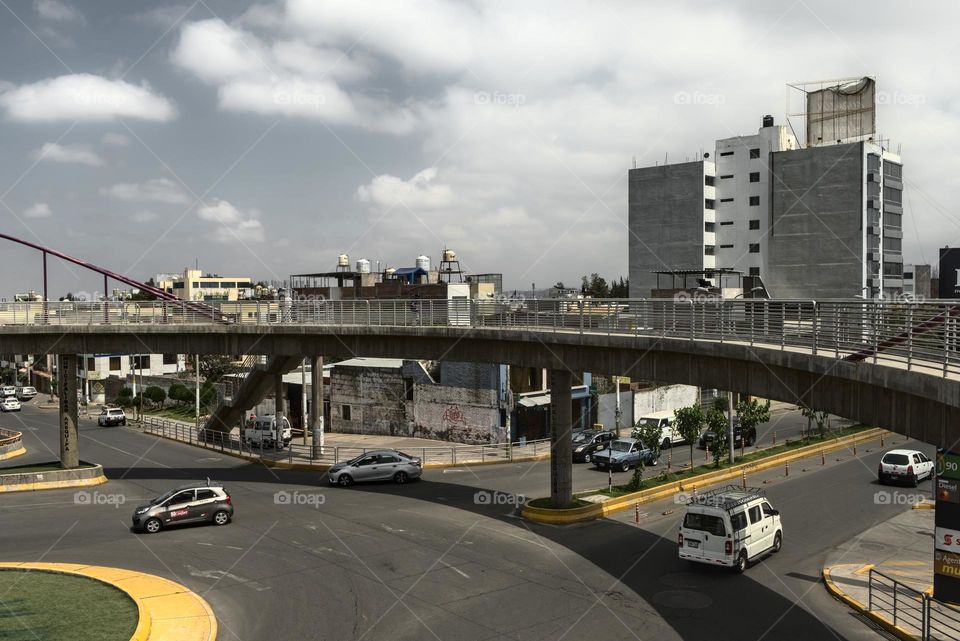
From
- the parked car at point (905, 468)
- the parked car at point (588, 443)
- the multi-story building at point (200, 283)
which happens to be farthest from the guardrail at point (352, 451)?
the multi-story building at point (200, 283)

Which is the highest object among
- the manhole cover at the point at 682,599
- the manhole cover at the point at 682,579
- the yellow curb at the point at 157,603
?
the yellow curb at the point at 157,603

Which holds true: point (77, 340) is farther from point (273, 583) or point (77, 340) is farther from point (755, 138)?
point (755, 138)

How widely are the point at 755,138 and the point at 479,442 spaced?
50.9 meters

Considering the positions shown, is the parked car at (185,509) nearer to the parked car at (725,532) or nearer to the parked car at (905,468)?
the parked car at (725,532)

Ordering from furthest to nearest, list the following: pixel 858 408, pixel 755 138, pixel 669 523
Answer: pixel 755 138 → pixel 669 523 → pixel 858 408

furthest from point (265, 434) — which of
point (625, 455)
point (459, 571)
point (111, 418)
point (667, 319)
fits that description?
point (667, 319)

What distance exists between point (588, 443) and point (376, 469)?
40.8ft

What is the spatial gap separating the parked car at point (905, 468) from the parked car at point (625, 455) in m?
9.75

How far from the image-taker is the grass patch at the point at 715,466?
30359mm

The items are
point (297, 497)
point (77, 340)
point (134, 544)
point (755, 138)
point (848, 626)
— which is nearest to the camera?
point (848, 626)

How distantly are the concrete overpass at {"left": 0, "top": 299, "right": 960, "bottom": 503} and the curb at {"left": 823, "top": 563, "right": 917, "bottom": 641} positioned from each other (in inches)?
201

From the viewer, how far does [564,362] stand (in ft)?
88.5

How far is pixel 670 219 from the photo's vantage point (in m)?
79.8

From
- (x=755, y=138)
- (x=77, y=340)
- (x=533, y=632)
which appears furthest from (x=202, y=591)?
(x=755, y=138)
